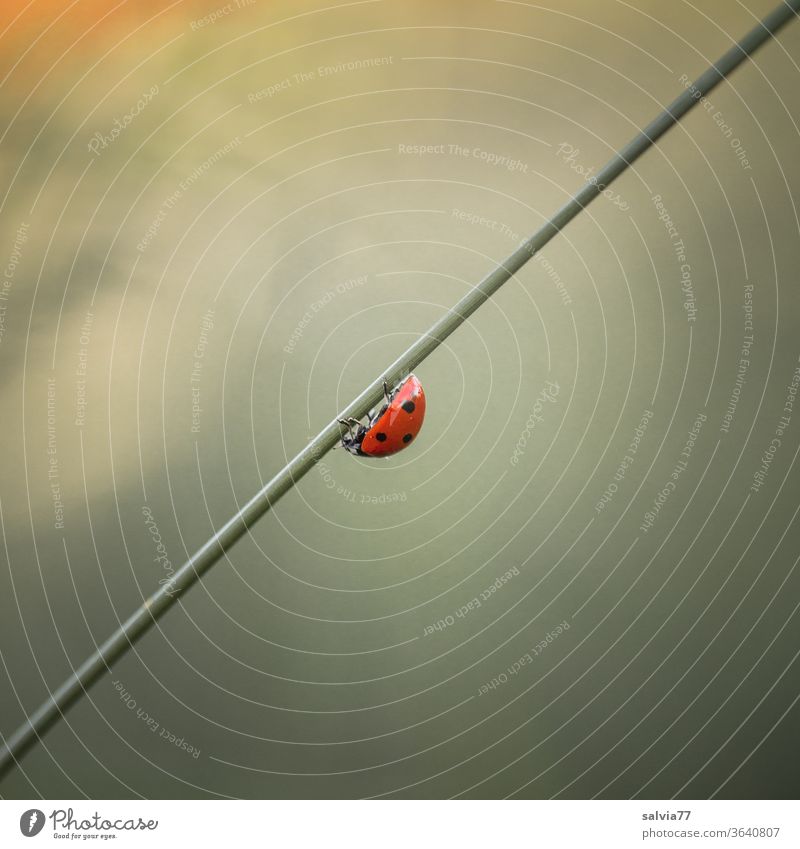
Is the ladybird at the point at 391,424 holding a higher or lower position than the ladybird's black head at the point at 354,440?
higher

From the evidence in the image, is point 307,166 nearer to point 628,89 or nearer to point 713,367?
point 628,89

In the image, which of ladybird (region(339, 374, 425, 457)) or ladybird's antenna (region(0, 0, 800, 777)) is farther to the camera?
ladybird (region(339, 374, 425, 457))

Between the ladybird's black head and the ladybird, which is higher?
the ladybird

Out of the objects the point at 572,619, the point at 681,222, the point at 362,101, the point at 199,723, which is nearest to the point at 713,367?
the point at 681,222

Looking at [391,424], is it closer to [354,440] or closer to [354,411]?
[354,440]

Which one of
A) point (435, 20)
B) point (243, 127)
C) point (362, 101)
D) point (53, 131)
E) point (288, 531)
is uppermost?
point (435, 20)
